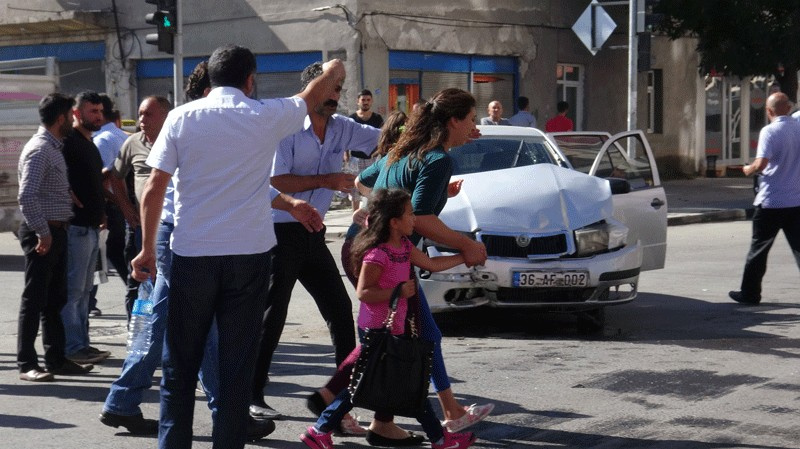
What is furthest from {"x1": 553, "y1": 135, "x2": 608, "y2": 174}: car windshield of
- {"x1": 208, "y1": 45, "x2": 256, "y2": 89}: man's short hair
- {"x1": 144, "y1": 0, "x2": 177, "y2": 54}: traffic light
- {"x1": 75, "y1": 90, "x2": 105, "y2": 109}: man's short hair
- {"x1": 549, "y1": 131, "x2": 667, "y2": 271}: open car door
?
{"x1": 144, "y1": 0, "x2": 177, "y2": 54}: traffic light

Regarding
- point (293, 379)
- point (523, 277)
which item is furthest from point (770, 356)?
point (293, 379)

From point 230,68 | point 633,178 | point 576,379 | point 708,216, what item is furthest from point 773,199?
point 708,216

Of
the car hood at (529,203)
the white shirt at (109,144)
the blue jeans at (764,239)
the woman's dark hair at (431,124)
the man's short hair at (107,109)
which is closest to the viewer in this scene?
the woman's dark hair at (431,124)

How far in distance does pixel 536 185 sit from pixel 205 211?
4918 mm

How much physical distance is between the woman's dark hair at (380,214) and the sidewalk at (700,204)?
41.3 feet

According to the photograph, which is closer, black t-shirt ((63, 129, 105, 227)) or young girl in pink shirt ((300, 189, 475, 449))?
young girl in pink shirt ((300, 189, 475, 449))

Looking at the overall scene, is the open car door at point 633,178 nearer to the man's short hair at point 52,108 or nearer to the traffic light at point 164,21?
the man's short hair at point 52,108

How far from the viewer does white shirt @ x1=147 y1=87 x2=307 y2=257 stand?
5.09m

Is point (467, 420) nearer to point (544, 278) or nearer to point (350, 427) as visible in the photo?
point (350, 427)

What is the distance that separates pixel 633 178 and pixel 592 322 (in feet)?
5.82

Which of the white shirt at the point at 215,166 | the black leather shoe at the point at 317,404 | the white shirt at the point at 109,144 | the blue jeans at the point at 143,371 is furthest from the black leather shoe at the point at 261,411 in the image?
the white shirt at the point at 109,144

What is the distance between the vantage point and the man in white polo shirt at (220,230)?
16.7ft

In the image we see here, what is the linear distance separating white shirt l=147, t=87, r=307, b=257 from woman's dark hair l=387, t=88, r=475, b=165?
3.43ft

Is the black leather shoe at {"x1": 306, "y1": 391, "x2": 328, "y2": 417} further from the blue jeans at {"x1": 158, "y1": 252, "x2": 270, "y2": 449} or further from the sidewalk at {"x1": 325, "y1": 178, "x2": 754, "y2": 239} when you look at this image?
the sidewalk at {"x1": 325, "y1": 178, "x2": 754, "y2": 239}
